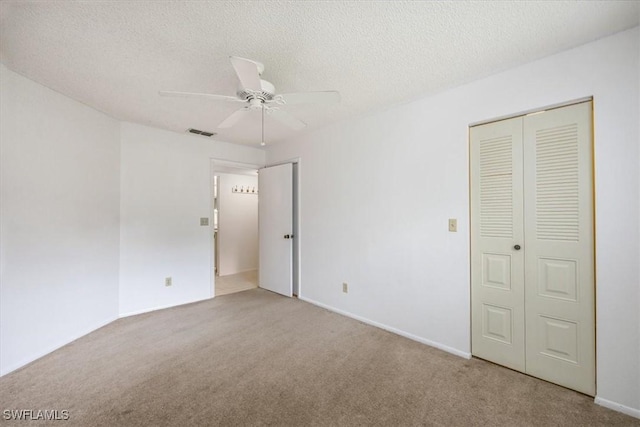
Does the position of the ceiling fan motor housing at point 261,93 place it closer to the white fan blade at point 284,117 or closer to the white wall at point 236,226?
the white fan blade at point 284,117

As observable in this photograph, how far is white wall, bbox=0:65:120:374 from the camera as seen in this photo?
2.10 meters

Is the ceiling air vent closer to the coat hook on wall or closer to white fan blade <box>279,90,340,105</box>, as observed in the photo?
the coat hook on wall

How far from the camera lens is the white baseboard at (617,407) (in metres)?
1.63

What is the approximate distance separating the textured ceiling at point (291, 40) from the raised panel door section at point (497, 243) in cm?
58

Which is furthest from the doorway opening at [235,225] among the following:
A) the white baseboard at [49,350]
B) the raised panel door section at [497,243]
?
the raised panel door section at [497,243]

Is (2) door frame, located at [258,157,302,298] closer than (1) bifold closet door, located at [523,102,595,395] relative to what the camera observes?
No

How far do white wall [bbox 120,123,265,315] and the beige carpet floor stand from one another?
75 centimetres

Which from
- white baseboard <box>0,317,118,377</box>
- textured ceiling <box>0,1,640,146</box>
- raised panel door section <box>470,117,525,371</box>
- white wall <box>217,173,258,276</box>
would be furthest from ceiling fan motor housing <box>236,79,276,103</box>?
white wall <box>217,173,258,276</box>

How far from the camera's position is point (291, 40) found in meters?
1.72

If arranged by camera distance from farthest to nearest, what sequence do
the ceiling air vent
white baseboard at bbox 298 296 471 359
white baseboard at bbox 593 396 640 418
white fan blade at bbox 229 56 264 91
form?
the ceiling air vent
white baseboard at bbox 298 296 471 359
white baseboard at bbox 593 396 640 418
white fan blade at bbox 229 56 264 91

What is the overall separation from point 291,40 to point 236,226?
4.51 m

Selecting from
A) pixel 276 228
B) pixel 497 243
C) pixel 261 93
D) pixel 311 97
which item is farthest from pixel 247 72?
pixel 276 228

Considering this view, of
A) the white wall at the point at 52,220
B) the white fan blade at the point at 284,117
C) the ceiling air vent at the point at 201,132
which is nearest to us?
the white fan blade at the point at 284,117

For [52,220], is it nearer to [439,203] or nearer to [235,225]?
[235,225]
